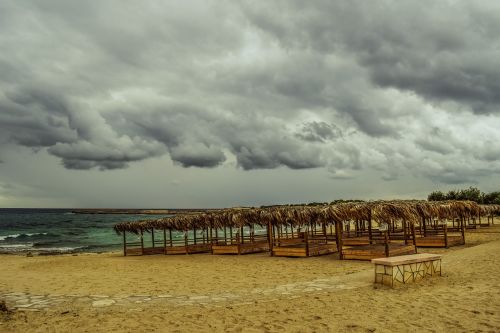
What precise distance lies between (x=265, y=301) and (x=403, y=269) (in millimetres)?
3630

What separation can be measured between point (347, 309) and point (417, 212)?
35.6ft

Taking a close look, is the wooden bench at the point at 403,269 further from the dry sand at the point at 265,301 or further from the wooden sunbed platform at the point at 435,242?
the wooden sunbed platform at the point at 435,242

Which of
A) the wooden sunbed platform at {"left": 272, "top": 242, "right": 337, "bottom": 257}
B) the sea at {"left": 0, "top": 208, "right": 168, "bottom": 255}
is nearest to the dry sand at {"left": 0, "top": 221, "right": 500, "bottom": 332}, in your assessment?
the wooden sunbed platform at {"left": 272, "top": 242, "right": 337, "bottom": 257}

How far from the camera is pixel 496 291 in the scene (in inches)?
332

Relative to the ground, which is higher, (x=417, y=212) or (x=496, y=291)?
(x=417, y=212)

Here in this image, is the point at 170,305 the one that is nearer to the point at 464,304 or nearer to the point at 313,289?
the point at 313,289

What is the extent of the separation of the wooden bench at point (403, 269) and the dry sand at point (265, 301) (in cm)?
25

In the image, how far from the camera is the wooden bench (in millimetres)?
9297

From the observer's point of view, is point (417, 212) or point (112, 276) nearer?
point (112, 276)

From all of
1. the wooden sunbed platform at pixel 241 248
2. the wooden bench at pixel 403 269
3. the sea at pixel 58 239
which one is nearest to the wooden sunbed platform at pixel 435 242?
the wooden sunbed platform at pixel 241 248

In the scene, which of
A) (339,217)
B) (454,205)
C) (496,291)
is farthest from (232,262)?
(454,205)

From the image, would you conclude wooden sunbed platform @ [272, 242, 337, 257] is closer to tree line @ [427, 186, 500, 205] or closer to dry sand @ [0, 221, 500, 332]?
dry sand @ [0, 221, 500, 332]

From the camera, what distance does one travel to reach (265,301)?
8633 millimetres

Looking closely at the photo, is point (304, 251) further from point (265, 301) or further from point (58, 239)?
point (58, 239)
